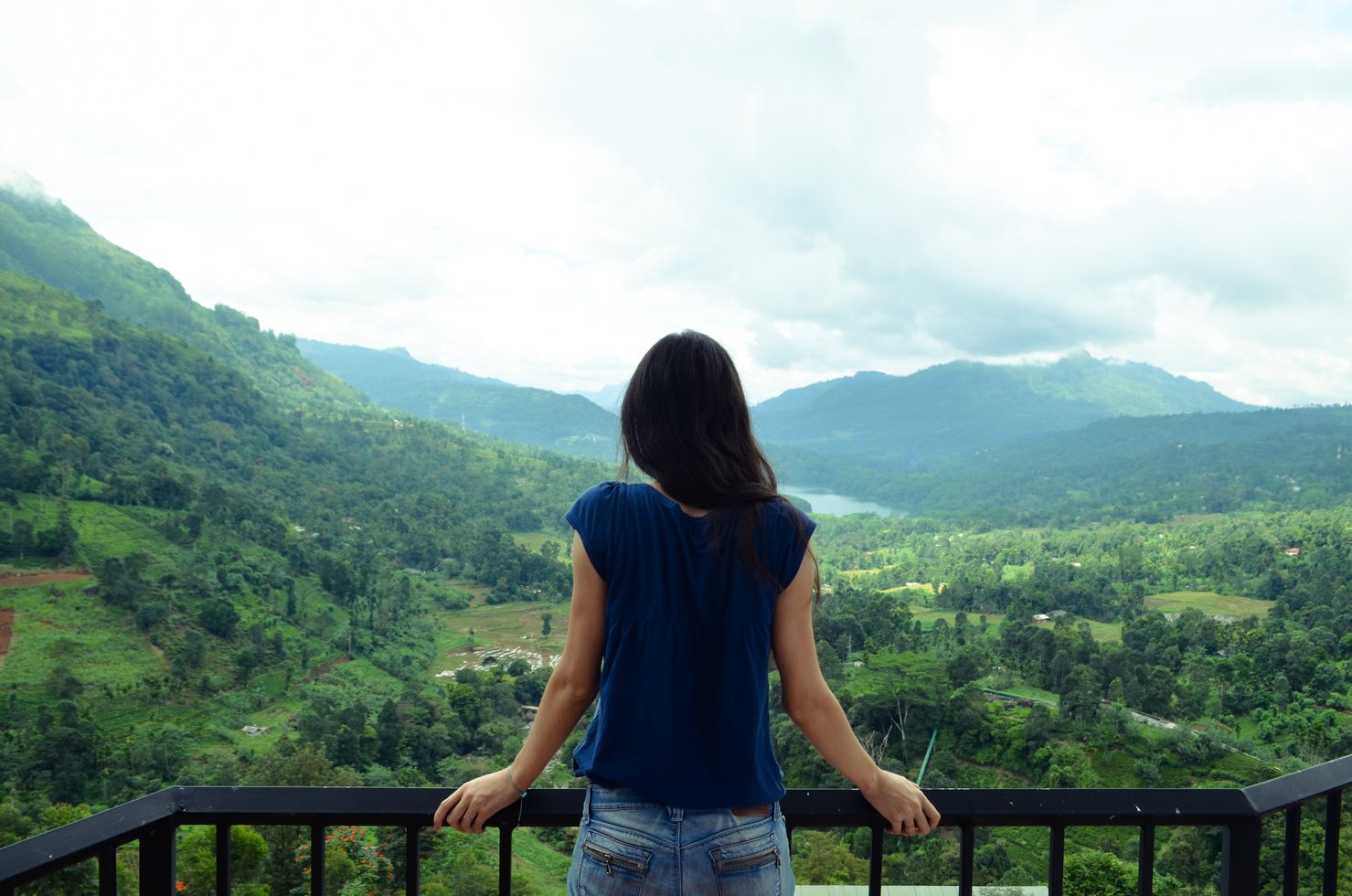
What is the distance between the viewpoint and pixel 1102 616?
39156 mm

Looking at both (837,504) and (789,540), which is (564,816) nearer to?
(789,540)

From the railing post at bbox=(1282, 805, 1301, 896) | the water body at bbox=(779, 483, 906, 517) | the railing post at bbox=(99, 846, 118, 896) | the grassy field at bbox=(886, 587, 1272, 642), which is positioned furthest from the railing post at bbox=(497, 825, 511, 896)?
the water body at bbox=(779, 483, 906, 517)

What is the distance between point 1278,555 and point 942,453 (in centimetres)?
10564

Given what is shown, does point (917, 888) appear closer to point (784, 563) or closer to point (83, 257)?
point (784, 563)

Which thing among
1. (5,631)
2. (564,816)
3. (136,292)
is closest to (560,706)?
(564,816)

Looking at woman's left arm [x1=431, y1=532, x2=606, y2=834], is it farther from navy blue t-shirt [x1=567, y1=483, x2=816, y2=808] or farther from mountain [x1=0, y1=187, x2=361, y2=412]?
mountain [x1=0, y1=187, x2=361, y2=412]

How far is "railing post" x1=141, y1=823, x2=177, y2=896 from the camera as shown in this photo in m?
1.13

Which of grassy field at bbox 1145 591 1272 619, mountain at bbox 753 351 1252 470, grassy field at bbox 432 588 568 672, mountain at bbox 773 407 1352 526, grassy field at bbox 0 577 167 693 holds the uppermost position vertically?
mountain at bbox 753 351 1252 470

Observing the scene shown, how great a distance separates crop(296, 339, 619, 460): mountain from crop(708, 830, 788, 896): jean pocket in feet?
318

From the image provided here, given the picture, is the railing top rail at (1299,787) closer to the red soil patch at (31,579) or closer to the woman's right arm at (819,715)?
→ the woman's right arm at (819,715)

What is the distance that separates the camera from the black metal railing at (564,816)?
3.70 ft

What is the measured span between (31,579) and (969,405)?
16594cm

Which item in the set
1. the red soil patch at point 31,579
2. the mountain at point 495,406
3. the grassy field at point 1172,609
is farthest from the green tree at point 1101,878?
the mountain at point 495,406

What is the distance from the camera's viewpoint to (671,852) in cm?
106
